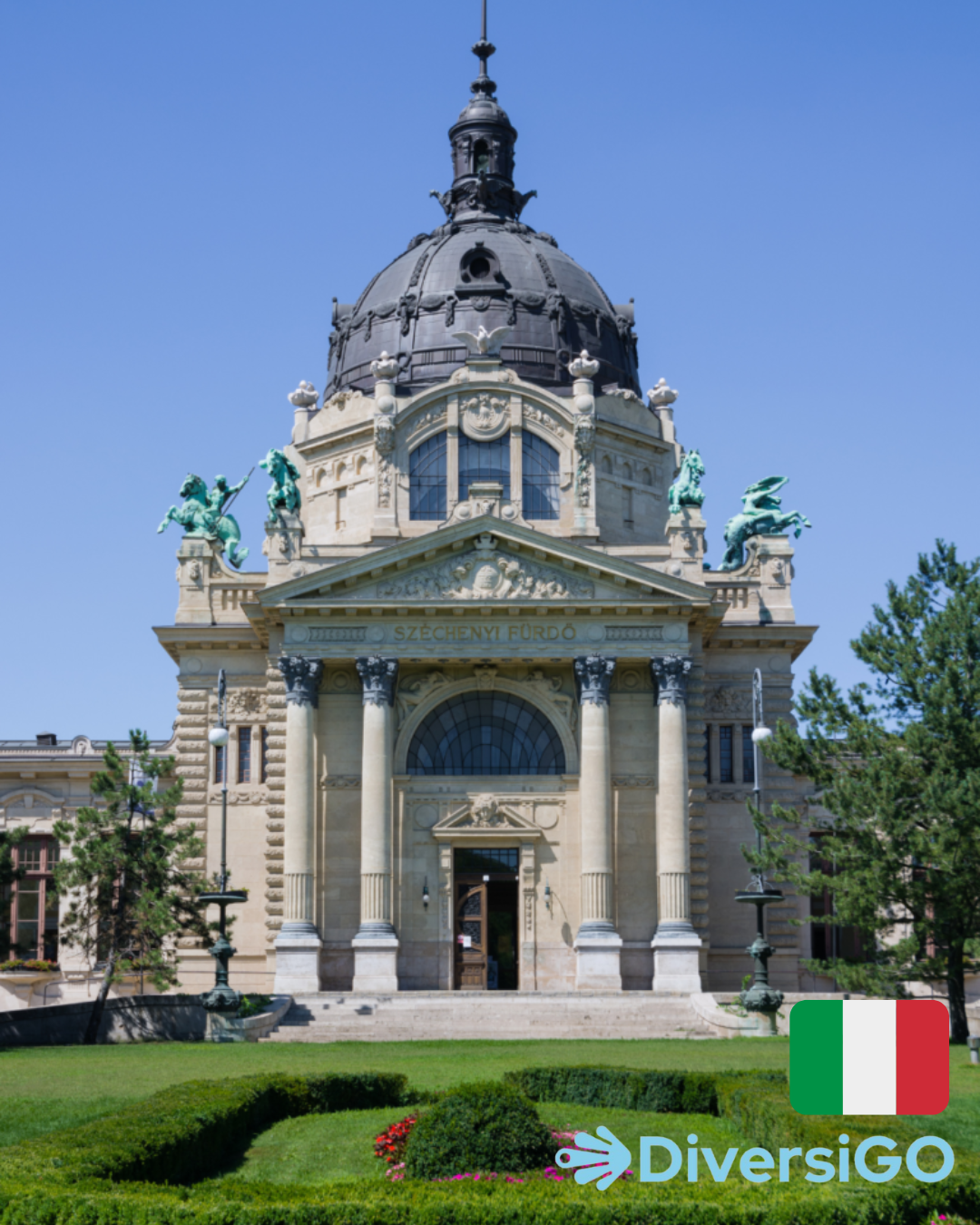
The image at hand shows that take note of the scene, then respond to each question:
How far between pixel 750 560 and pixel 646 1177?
1593 inches

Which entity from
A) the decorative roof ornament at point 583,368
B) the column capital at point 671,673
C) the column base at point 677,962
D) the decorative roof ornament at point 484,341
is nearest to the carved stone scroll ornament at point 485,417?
the decorative roof ornament at point 484,341

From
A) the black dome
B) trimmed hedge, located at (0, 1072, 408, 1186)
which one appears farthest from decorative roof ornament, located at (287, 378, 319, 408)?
trimmed hedge, located at (0, 1072, 408, 1186)

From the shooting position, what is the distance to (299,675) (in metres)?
50.2

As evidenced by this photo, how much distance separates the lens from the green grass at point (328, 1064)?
22.1m

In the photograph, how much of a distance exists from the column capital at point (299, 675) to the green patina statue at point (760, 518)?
1555cm

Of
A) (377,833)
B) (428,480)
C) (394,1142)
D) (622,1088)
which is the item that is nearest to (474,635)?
(377,833)

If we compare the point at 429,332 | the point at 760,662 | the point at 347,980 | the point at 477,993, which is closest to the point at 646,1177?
the point at 477,993

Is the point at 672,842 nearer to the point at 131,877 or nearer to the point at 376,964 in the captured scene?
the point at 376,964

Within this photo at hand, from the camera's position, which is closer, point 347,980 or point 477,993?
point 477,993

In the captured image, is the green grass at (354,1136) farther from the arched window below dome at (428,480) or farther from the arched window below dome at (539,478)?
the arched window below dome at (539,478)

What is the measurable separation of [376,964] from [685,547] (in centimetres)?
1572

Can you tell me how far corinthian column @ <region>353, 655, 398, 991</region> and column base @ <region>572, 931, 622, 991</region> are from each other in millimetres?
5299

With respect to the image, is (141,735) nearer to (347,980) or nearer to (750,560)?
(347,980)

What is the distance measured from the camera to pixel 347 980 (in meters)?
49.8
